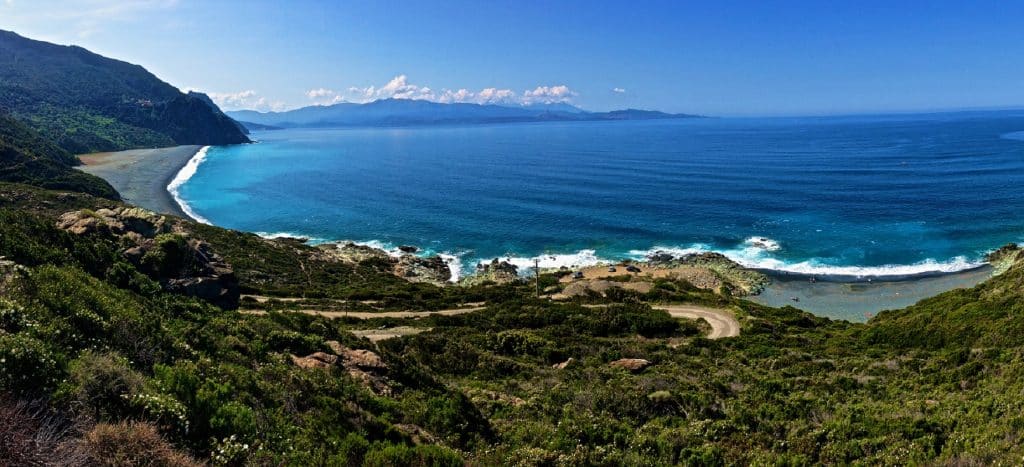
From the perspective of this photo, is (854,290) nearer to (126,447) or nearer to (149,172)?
(126,447)

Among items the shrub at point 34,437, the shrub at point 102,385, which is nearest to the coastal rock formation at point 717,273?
the shrub at point 102,385

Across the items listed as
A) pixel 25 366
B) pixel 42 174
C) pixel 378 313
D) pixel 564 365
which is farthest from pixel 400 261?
pixel 42 174

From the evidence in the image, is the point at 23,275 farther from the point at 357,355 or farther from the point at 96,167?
the point at 96,167

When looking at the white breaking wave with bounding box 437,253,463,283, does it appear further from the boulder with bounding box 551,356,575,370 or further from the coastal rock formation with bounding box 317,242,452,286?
the boulder with bounding box 551,356,575,370

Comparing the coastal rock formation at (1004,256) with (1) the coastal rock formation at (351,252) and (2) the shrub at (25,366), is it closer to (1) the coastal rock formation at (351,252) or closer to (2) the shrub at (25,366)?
(1) the coastal rock formation at (351,252)

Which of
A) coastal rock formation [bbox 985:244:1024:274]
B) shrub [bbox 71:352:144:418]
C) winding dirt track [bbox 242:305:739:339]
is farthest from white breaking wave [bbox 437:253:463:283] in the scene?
coastal rock formation [bbox 985:244:1024:274]

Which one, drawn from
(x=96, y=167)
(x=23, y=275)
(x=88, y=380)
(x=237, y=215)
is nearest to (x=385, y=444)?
(x=88, y=380)
